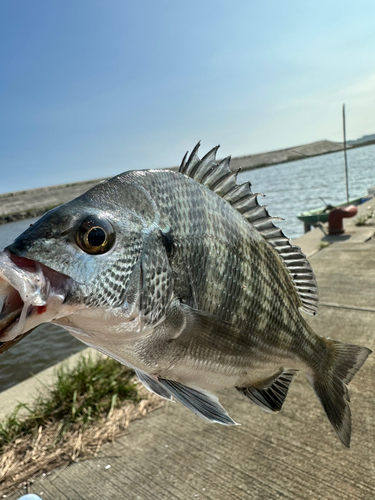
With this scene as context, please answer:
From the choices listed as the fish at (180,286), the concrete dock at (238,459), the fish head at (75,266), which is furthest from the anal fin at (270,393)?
the concrete dock at (238,459)

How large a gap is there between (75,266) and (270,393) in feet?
2.55

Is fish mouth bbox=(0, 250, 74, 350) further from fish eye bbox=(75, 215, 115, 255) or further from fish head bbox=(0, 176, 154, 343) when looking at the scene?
fish eye bbox=(75, 215, 115, 255)

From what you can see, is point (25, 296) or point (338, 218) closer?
point (25, 296)

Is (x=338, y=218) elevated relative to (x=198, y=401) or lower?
lower

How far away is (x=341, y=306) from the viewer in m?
4.80

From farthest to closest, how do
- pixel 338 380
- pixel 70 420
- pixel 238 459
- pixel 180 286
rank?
pixel 70 420 → pixel 238 459 → pixel 338 380 → pixel 180 286

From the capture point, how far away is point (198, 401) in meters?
1.02

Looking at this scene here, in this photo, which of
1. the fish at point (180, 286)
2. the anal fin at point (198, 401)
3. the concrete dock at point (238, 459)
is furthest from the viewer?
the concrete dock at point (238, 459)

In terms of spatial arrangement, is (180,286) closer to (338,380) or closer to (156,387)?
(156,387)

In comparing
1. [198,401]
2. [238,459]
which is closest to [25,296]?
[198,401]

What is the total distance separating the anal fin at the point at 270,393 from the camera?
1222 millimetres

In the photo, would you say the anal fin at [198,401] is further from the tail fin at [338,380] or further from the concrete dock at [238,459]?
the concrete dock at [238,459]

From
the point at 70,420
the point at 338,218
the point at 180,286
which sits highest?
the point at 180,286

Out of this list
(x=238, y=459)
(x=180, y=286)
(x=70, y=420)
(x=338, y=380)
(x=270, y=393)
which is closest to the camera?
(x=180, y=286)
